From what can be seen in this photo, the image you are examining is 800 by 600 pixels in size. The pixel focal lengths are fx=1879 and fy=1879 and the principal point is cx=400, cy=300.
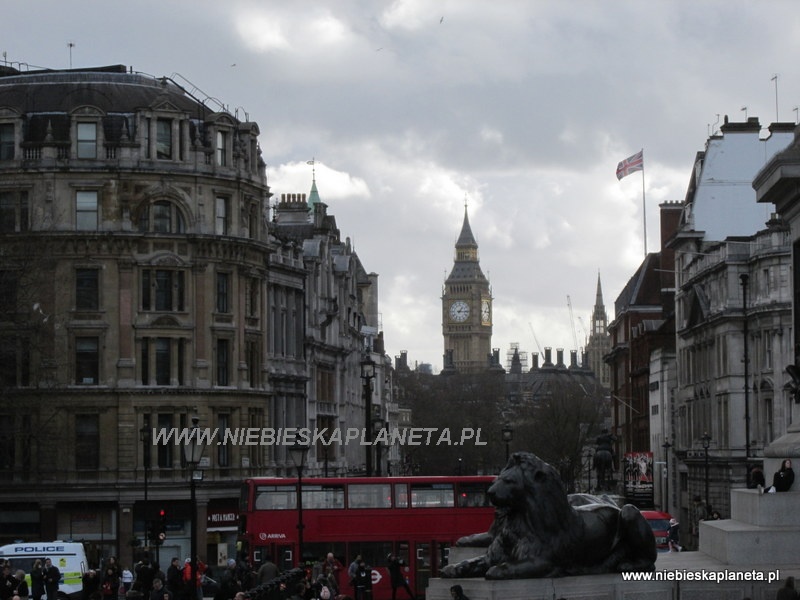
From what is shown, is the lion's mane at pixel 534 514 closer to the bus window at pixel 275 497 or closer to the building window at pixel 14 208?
the bus window at pixel 275 497

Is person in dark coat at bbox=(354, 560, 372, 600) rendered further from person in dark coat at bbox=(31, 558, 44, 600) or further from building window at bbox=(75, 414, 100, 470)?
building window at bbox=(75, 414, 100, 470)

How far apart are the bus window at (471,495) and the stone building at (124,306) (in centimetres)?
1876

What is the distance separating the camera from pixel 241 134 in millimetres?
74812

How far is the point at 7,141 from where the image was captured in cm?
6981

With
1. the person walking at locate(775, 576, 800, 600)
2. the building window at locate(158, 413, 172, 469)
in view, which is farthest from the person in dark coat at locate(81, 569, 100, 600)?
the building window at locate(158, 413, 172, 469)

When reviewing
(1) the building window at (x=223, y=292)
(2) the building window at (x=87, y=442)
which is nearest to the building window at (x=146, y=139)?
(1) the building window at (x=223, y=292)

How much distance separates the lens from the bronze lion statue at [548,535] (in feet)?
74.8

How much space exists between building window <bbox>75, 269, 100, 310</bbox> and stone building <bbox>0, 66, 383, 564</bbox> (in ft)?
0.17

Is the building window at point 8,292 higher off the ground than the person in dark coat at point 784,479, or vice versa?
the building window at point 8,292

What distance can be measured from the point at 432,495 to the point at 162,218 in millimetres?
23434

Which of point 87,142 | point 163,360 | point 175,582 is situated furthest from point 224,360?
point 175,582

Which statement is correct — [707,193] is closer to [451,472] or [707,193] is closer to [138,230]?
[138,230]

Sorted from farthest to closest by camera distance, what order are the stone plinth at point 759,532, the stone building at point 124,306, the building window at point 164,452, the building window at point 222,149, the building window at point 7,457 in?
1. the building window at point 222,149
2. the building window at point 164,452
3. the stone building at point 124,306
4. the building window at point 7,457
5. the stone plinth at point 759,532

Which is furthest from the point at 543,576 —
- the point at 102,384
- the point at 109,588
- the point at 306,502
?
the point at 102,384
